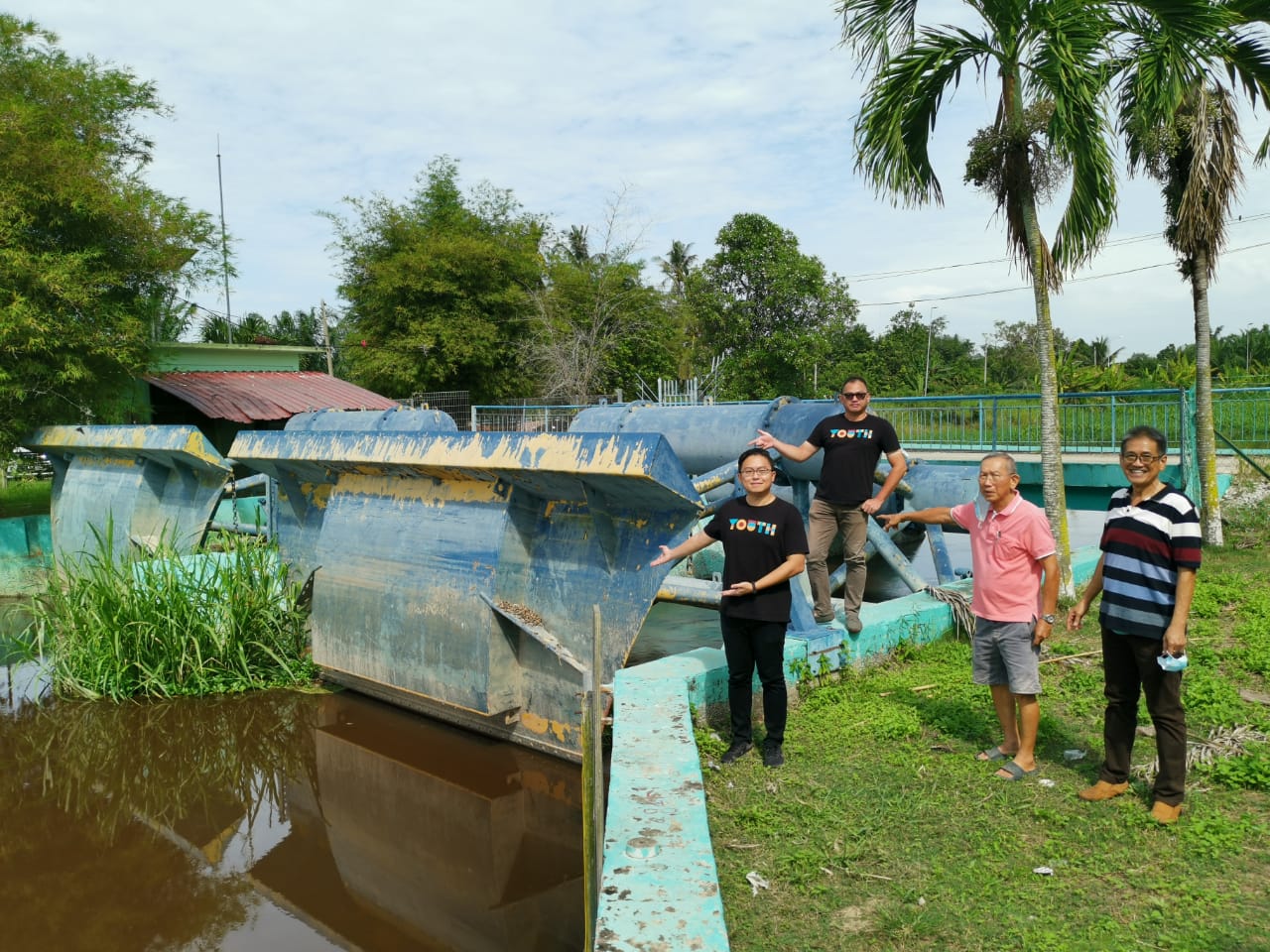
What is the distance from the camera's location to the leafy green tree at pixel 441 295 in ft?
96.6

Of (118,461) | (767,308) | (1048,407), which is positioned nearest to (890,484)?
(1048,407)

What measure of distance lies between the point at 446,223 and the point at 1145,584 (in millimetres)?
31120

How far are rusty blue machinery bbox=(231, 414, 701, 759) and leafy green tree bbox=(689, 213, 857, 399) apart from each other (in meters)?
20.9

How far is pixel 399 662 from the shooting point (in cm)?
646

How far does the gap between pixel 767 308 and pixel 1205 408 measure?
18504 millimetres

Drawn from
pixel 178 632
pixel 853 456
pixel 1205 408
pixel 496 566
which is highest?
pixel 1205 408

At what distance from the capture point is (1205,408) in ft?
29.7

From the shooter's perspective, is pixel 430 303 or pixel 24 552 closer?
pixel 24 552

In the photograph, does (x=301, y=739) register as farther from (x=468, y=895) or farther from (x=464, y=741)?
(x=468, y=895)

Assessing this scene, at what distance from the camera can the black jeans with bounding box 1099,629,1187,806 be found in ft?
11.8

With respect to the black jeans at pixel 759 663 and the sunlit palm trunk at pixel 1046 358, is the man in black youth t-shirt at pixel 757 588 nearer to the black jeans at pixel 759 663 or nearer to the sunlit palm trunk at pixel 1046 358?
the black jeans at pixel 759 663

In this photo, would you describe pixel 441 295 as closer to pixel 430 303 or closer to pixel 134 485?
pixel 430 303

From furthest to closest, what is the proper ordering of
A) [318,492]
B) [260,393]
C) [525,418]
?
[525,418]
[260,393]
[318,492]

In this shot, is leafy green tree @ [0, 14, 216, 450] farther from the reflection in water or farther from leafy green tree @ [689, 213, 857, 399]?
leafy green tree @ [689, 213, 857, 399]
